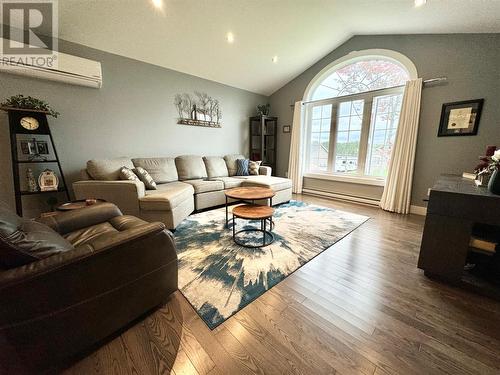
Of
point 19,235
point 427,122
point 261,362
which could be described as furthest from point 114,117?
point 427,122

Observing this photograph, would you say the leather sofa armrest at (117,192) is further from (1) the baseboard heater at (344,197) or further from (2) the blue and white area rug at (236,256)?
(1) the baseboard heater at (344,197)

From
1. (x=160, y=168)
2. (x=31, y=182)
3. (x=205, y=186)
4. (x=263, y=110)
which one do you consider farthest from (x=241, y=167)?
(x=31, y=182)

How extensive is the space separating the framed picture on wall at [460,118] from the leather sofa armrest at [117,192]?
4.28 m

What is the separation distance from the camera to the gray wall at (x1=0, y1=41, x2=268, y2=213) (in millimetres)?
2480

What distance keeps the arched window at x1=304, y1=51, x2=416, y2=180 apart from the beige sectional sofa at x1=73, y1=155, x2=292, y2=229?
4.60ft

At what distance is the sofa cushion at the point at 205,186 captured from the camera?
10.2ft

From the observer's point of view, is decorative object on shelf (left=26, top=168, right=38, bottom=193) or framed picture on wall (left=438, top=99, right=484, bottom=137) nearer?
decorative object on shelf (left=26, top=168, right=38, bottom=193)

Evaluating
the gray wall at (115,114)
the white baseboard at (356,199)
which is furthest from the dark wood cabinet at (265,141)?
the white baseboard at (356,199)

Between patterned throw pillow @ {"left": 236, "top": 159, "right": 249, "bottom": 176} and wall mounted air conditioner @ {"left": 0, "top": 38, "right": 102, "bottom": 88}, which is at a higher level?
wall mounted air conditioner @ {"left": 0, "top": 38, "right": 102, "bottom": 88}

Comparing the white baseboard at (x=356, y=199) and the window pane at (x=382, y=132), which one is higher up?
the window pane at (x=382, y=132)

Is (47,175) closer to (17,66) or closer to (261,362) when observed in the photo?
(17,66)

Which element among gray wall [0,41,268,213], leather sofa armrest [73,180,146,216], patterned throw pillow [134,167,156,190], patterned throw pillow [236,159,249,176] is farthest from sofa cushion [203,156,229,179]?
leather sofa armrest [73,180,146,216]

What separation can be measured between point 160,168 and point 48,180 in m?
1.32

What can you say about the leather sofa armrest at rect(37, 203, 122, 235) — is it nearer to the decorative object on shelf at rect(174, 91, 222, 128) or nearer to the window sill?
the decorative object on shelf at rect(174, 91, 222, 128)
